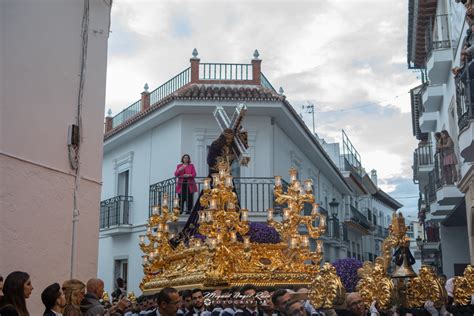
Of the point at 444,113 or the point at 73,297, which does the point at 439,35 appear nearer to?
the point at 444,113

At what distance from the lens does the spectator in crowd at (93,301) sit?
177 inches

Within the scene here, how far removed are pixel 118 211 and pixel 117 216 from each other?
14 cm

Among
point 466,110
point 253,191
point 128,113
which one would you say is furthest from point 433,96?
point 128,113

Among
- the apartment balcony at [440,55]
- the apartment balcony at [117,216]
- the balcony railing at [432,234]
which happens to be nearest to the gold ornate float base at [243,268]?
the apartment balcony at [440,55]

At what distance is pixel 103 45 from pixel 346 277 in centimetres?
499

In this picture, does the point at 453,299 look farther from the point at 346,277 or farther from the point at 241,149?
the point at 241,149

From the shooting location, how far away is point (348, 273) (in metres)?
9.32

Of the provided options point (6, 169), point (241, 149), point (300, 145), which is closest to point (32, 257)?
point (6, 169)

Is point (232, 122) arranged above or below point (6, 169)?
above

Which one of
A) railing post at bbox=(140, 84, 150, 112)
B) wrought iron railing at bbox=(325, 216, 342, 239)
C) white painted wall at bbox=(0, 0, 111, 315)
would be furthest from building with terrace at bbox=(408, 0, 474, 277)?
railing post at bbox=(140, 84, 150, 112)

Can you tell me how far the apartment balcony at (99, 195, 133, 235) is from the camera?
16688 mm

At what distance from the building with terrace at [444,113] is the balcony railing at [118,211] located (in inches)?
330

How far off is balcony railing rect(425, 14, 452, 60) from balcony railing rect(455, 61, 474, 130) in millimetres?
4051

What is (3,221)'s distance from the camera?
5906mm
